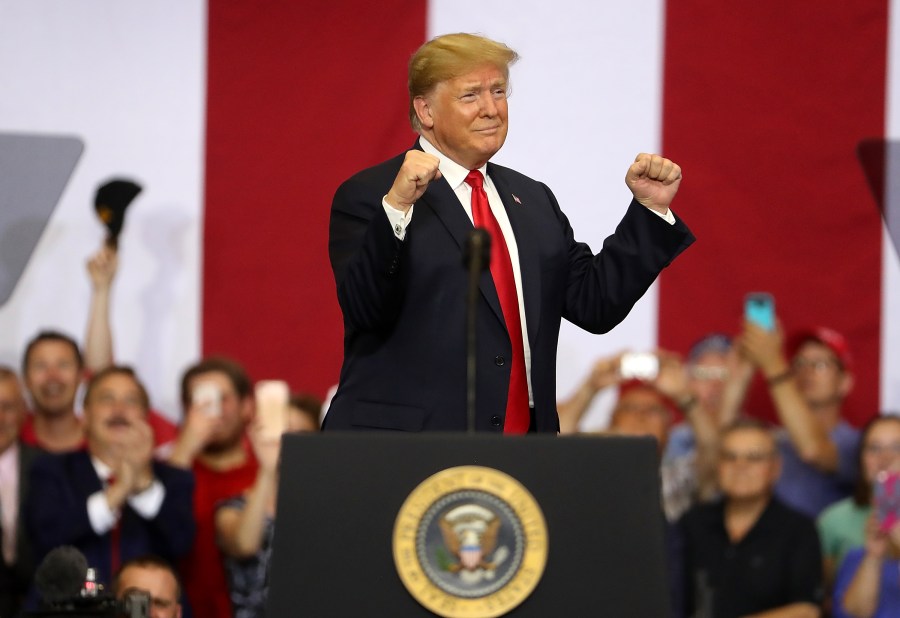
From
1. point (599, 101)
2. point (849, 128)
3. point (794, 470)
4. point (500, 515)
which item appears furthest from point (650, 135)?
point (500, 515)

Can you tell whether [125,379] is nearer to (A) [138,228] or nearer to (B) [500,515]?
(A) [138,228]

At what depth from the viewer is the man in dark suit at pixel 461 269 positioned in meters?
2.22

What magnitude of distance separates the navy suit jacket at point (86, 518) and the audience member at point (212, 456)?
4.5 inches

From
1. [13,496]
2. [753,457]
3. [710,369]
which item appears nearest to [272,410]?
[13,496]

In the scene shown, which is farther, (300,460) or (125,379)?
(125,379)

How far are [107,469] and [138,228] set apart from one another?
0.91 metres

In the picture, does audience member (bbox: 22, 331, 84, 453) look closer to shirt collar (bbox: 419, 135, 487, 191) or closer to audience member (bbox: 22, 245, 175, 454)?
audience member (bbox: 22, 245, 175, 454)

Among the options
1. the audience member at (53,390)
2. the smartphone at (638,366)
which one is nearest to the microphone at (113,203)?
the audience member at (53,390)

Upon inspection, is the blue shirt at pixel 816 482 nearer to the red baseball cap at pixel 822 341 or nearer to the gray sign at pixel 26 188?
the red baseball cap at pixel 822 341

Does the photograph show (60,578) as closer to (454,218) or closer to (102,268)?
(454,218)

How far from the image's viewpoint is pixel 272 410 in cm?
416

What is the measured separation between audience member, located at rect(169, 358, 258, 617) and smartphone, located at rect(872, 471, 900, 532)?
1.86 m

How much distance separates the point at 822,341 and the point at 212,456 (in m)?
2.02

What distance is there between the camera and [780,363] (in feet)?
15.0
